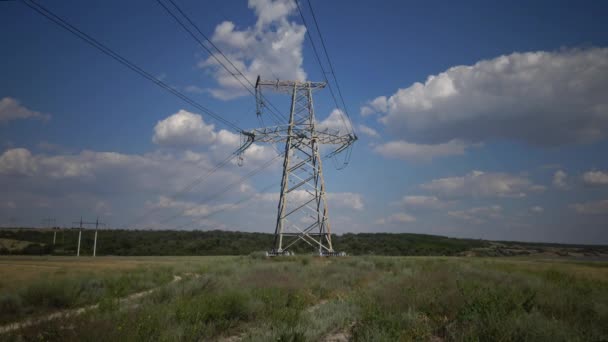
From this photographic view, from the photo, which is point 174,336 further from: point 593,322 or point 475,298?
point 593,322

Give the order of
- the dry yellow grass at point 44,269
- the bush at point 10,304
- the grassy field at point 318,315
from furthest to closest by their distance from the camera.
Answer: the dry yellow grass at point 44,269 < the bush at point 10,304 < the grassy field at point 318,315

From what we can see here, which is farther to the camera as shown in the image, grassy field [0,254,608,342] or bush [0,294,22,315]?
bush [0,294,22,315]

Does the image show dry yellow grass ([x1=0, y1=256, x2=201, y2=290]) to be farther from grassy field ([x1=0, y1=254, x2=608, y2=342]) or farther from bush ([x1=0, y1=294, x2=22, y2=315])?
grassy field ([x1=0, y1=254, x2=608, y2=342])

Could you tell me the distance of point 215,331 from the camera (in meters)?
8.36

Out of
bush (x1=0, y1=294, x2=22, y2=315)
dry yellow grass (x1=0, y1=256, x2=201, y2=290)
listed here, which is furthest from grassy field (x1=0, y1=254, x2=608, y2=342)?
dry yellow grass (x1=0, y1=256, x2=201, y2=290)

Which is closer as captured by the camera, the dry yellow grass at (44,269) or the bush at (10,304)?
the bush at (10,304)

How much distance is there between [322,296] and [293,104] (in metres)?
18.6

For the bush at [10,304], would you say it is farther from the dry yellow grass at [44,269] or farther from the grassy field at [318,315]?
the dry yellow grass at [44,269]

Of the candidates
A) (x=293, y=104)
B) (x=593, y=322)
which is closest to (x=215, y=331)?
(x=593, y=322)

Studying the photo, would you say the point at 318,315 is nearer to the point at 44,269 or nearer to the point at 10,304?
the point at 10,304

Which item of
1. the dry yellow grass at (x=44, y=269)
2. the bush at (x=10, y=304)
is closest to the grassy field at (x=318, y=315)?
the bush at (x=10, y=304)

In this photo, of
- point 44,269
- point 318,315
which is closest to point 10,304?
point 318,315

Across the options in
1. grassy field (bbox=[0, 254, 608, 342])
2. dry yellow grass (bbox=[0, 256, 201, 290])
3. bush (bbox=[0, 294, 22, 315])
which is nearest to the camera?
grassy field (bbox=[0, 254, 608, 342])

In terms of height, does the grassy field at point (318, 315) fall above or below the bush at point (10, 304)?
above
